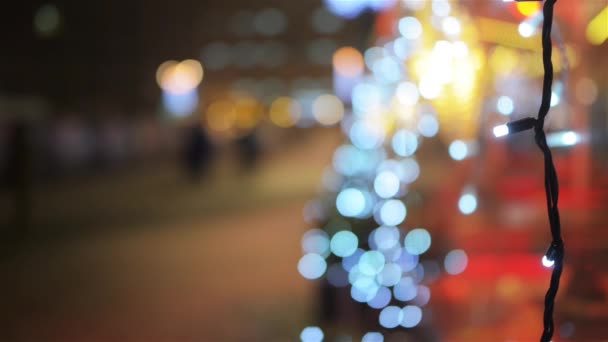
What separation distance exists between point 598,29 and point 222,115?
1837 inches

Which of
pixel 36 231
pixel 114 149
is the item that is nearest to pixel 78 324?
pixel 36 231

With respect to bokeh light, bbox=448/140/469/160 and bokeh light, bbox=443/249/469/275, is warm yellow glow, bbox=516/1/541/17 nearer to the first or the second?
bokeh light, bbox=448/140/469/160

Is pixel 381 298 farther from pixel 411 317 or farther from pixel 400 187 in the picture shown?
pixel 400 187

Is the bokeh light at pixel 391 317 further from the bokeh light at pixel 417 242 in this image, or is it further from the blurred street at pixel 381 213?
the bokeh light at pixel 417 242

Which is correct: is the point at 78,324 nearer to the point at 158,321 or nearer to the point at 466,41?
the point at 158,321

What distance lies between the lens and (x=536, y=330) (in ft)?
10.1

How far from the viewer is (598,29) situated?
291cm

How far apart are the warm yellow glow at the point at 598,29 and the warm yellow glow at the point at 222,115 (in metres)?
42.9

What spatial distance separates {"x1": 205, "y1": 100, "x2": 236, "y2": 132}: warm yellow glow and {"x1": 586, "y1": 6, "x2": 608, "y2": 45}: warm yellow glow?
141ft

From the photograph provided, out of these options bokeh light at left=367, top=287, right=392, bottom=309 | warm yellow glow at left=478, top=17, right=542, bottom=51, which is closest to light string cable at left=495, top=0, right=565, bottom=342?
warm yellow glow at left=478, top=17, right=542, bottom=51

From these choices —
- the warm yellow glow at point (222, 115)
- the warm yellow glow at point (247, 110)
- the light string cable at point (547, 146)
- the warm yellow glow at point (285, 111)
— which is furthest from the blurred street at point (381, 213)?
the warm yellow glow at point (285, 111)

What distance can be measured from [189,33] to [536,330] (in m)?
7.59

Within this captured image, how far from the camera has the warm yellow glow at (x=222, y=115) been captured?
4653 cm

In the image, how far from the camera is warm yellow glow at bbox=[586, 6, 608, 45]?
8.93 feet
